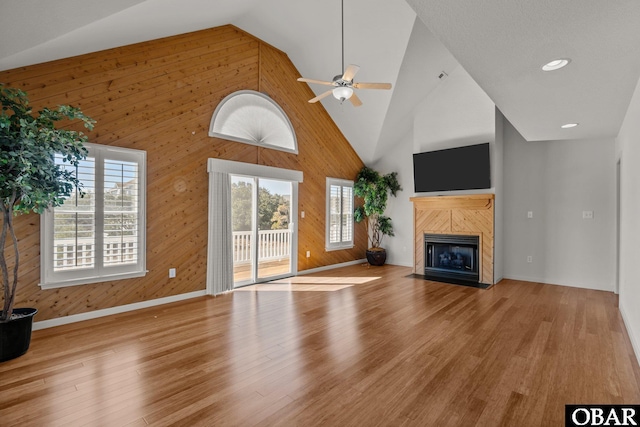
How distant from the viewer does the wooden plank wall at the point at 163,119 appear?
3619mm

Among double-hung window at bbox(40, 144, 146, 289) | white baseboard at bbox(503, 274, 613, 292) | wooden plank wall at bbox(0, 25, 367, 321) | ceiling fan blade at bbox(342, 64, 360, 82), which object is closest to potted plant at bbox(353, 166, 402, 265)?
wooden plank wall at bbox(0, 25, 367, 321)

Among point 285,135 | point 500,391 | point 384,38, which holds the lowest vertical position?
point 500,391

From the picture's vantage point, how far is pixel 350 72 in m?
3.99

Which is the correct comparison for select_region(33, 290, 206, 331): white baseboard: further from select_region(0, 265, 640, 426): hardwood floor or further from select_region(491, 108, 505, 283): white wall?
select_region(491, 108, 505, 283): white wall

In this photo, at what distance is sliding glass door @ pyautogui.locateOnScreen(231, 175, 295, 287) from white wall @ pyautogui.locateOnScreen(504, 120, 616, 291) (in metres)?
4.44

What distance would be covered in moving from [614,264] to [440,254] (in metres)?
2.73

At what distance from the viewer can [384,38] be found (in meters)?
5.29

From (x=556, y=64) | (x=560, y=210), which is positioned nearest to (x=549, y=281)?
(x=560, y=210)

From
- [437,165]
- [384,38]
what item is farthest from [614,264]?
[384,38]

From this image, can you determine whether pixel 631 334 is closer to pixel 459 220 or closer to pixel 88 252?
pixel 459 220

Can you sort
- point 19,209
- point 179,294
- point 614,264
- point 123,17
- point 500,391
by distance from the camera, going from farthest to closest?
point 614,264, point 179,294, point 123,17, point 19,209, point 500,391

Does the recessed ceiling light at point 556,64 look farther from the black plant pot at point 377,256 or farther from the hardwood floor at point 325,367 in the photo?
the black plant pot at point 377,256

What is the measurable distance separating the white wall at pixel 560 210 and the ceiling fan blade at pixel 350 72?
13.1 feet

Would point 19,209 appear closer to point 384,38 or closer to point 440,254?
point 384,38
